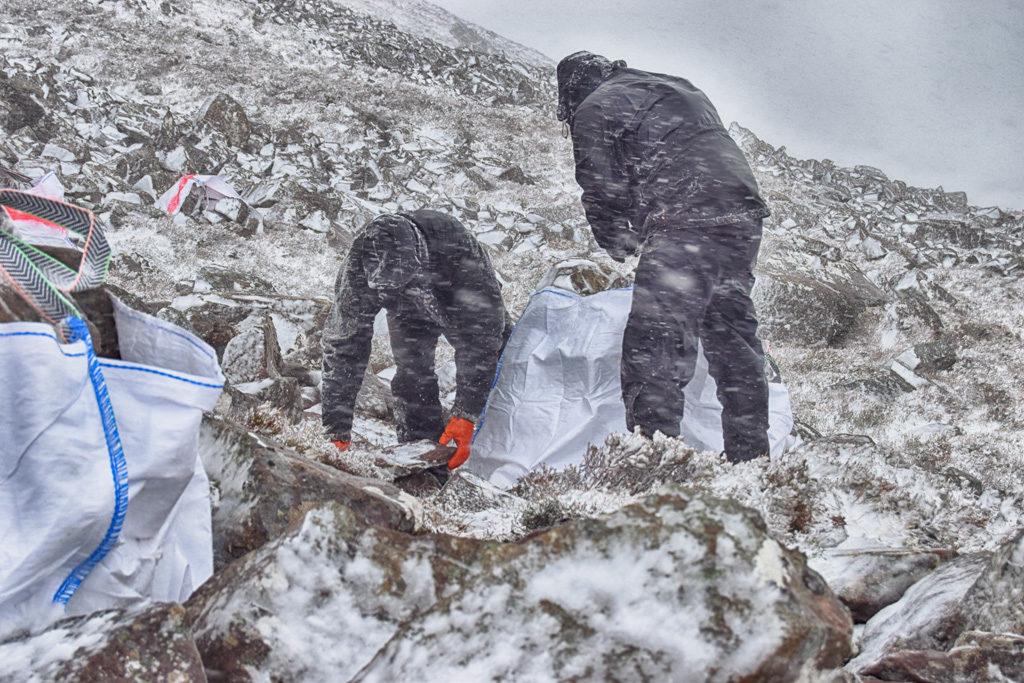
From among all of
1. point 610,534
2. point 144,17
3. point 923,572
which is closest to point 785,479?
point 923,572

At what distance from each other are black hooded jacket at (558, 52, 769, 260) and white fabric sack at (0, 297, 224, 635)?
86.2 inches

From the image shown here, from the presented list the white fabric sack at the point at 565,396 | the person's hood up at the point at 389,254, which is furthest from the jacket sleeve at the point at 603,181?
the person's hood up at the point at 389,254

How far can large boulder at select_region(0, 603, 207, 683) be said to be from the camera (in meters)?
1.09

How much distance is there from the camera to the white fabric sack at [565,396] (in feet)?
11.0

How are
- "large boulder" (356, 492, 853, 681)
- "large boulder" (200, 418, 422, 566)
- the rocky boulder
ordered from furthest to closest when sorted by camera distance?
the rocky boulder, "large boulder" (200, 418, 422, 566), "large boulder" (356, 492, 853, 681)

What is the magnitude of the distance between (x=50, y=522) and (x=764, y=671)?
1.15 meters

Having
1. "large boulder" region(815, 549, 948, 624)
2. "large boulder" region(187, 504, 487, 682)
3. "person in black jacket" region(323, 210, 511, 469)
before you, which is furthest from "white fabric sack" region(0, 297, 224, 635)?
"person in black jacket" region(323, 210, 511, 469)

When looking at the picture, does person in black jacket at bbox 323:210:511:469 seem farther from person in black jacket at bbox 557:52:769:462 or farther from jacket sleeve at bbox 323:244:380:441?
person in black jacket at bbox 557:52:769:462

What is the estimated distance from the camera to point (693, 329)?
3113 millimetres

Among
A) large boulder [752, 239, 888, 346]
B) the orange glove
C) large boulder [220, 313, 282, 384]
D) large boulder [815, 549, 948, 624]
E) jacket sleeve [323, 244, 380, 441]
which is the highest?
large boulder [752, 239, 888, 346]

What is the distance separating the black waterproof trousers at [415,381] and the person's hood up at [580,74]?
132 cm

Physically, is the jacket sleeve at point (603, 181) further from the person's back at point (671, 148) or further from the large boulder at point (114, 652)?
the large boulder at point (114, 652)

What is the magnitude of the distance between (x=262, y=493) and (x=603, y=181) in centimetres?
223

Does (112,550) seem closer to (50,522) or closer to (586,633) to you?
(50,522)
